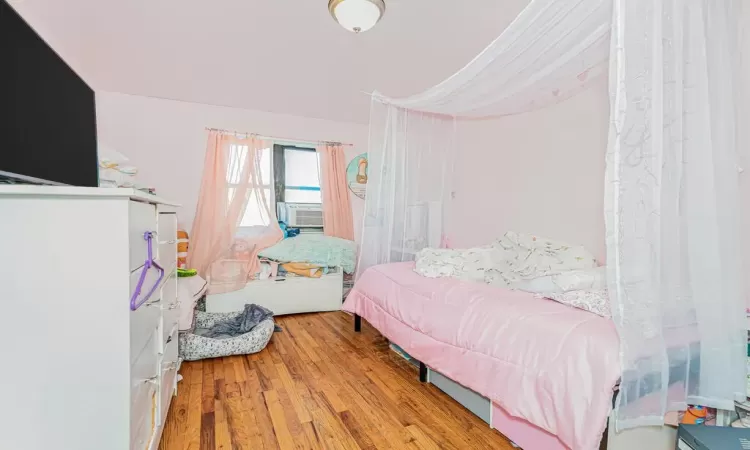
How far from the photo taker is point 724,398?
123 centimetres

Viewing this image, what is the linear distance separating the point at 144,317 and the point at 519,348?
4.73ft

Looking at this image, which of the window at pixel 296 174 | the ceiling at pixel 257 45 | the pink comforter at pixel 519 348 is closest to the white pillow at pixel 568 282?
the pink comforter at pixel 519 348

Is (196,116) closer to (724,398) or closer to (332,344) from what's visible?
(332,344)

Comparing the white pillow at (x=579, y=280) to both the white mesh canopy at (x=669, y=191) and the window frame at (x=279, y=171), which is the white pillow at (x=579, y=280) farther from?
the window frame at (x=279, y=171)

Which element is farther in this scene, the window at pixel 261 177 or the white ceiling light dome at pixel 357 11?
the window at pixel 261 177

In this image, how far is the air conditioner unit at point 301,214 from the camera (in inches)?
154

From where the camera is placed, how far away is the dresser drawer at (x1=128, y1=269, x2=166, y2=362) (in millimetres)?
1017

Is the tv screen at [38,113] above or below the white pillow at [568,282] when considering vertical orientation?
above

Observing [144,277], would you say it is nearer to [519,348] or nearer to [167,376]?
[167,376]

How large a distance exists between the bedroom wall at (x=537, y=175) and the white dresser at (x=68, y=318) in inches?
101

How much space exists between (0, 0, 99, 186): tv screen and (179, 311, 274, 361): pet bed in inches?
49.2

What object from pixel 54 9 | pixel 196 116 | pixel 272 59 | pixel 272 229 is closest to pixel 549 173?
pixel 272 59

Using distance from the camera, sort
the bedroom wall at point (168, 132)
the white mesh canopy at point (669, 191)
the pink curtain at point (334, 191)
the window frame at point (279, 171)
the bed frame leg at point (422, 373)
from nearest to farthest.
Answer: the white mesh canopy at point (669, 191), the bed frame leg at point (422, 373), the bedroom wall at point (168, 132), the window frame at point (279, 171), the pink curtain at point (334, 191)

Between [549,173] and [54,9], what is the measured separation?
12.5ft
